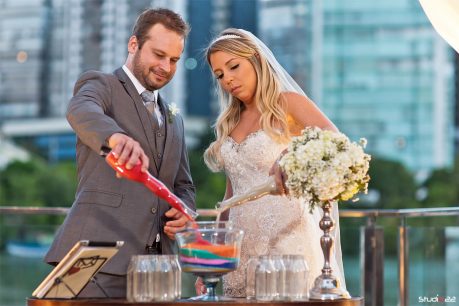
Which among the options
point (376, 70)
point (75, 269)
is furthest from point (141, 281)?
point (376, 70)

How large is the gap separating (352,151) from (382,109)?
4926cm

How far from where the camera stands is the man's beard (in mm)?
3211

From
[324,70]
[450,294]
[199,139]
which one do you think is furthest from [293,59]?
[450,294]

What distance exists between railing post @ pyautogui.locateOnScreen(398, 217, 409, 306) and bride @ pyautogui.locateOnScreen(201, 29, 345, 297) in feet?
6.58

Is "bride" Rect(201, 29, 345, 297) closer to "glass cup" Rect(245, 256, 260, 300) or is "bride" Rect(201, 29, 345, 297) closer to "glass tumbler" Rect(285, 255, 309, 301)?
"glass cup" Rect(245, 256, 260, 300)

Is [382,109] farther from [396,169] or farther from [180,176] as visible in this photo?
[180,176]

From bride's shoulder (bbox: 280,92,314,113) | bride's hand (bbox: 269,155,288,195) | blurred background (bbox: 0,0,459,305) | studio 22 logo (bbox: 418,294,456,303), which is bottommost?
studio 22 logo (bbox: 418,294,456,303)

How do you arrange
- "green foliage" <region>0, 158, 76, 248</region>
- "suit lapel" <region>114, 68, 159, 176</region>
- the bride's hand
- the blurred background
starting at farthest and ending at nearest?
the blurred background < "green foliage" <region>0, 158, 76, 248</region> < "suit lapel" <region>114, 68, 159, 176</region> < the bride's hand

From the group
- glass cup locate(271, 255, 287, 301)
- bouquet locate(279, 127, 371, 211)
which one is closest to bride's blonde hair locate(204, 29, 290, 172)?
bouquet locate(279, 127, 371, 211)

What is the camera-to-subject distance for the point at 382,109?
51.4 meters

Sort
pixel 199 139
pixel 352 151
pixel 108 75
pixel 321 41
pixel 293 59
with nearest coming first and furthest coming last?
pixel 352 151
pixel 108 75
pixel 199 139
pixel 293 59
pixel 321 41

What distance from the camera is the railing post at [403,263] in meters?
5.35

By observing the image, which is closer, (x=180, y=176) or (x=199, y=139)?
(x=180, y=176)

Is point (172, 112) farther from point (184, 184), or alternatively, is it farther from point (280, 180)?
point (280, 180)
